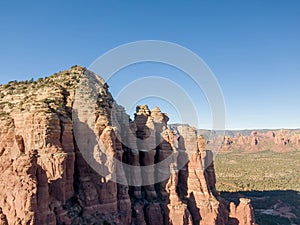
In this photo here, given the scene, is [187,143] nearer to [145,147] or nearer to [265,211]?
[145,147]

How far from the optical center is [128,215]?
1481 inches

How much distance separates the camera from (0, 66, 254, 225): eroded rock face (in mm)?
28500

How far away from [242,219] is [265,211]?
58.2 metres

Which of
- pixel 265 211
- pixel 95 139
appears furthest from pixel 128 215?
pixel 265 211

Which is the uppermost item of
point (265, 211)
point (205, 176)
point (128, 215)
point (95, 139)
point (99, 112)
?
point (99, 112)

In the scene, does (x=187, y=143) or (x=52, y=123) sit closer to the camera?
(x=52, y=123)

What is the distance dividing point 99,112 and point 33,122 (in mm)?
7971

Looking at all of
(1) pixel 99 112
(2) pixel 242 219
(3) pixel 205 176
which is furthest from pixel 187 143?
(1) pixel 99 112

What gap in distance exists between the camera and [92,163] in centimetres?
3516

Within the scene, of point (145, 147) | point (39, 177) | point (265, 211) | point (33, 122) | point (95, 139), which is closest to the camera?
point (39, 177)

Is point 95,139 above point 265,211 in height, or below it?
above

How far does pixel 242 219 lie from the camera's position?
4953 centimetres

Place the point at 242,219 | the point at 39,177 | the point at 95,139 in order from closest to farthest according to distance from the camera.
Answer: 1. the point at 39,177
2. the point at 95,139
3. the point at 242,219

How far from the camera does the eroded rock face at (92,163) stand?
28500 millimetres
